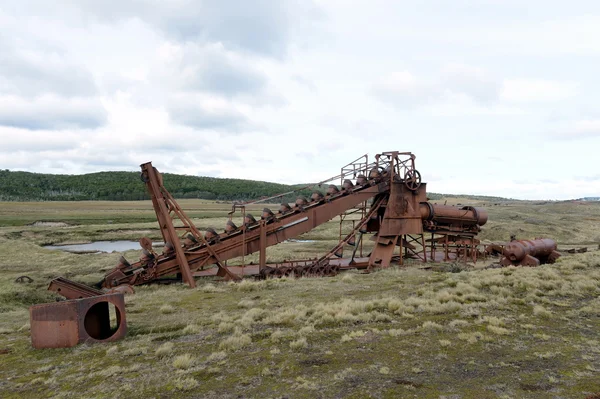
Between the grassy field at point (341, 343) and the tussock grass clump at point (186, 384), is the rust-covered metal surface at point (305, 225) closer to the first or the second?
the grassy field at point (341, 343)

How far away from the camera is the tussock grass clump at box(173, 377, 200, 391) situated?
5.72 m

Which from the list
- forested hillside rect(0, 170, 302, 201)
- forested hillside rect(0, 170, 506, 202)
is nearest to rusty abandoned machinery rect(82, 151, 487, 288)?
forested hillside rect(0, 170, 506, 202)

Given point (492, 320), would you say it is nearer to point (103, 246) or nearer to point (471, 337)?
point (471, 337)

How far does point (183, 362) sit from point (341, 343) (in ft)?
9.68

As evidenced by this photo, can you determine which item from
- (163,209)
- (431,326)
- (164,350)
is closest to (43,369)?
(164,350)

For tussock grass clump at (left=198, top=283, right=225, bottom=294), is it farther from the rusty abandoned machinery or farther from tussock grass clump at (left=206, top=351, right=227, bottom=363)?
tussock grass clump at (left=206, top=351, right=227, bottom=363)

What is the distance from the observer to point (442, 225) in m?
19.7

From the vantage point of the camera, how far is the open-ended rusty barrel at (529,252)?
1689 cm

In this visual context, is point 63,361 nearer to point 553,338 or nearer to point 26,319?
point 26,319

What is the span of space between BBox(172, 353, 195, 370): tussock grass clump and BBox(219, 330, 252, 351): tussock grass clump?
78 cm

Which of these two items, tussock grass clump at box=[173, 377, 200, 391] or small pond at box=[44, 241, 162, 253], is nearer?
tussock grass clump at box=[173, 377, 200, 391]

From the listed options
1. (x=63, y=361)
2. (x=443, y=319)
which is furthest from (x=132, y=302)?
(x=443, y=319)

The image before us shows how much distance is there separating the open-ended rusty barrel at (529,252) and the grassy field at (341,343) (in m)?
3.04

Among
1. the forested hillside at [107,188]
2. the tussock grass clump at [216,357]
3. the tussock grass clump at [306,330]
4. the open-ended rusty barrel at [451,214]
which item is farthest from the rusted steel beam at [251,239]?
the forested hillside at [107,188]
